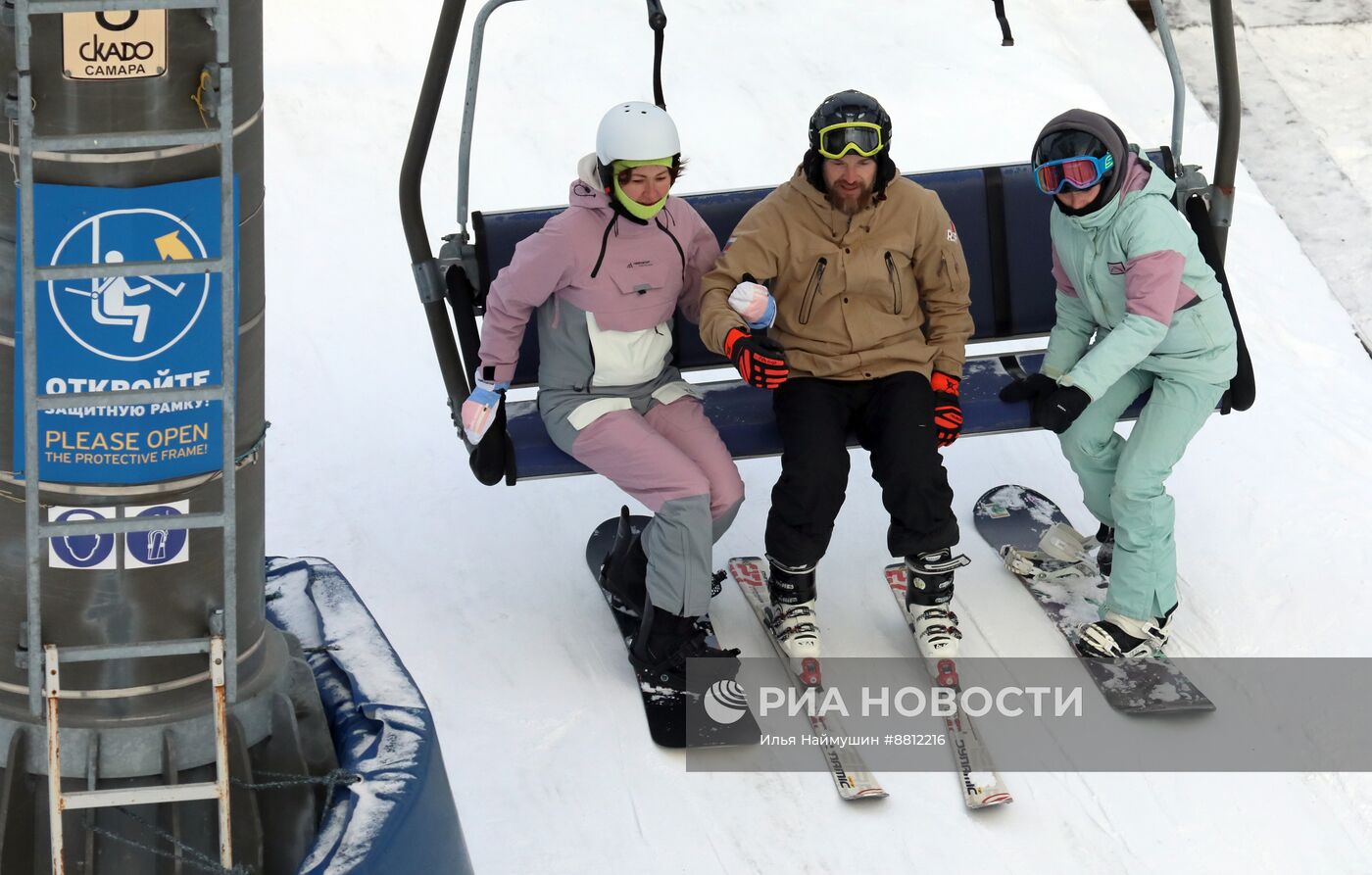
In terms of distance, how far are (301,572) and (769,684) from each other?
1.34 metres

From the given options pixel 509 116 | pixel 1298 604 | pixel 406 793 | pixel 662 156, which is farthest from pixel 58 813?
pixel 509 116

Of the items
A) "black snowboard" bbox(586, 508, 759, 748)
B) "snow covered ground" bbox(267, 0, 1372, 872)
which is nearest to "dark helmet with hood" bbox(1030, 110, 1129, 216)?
"snow covered ground" bbox(267, 0, 1372, 872)

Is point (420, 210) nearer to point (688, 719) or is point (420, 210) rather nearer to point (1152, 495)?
point (688, 719)

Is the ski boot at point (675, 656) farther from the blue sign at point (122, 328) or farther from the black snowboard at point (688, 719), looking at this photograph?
the blue sign at point (122, 328)

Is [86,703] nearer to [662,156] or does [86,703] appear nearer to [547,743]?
[547,743]

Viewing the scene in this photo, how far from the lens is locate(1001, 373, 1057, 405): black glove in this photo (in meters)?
5.24

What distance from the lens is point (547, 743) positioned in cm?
482

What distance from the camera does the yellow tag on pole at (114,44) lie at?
10.2 ft

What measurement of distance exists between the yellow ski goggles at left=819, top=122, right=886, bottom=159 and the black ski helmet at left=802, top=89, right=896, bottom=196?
12 mm

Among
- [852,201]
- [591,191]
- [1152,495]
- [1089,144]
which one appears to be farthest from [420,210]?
[1152,495]

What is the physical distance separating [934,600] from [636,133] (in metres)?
1.51

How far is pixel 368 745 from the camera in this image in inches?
154

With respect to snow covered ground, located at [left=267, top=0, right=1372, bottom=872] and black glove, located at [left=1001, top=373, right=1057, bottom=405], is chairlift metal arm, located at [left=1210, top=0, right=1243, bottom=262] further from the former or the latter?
snow covered ground, located at [left=267, top=0, right=1372, bottom=872]

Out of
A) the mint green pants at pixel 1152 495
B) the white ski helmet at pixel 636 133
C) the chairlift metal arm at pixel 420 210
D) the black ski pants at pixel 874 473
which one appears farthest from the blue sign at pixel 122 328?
the mint green pants at pixel 1152 495
